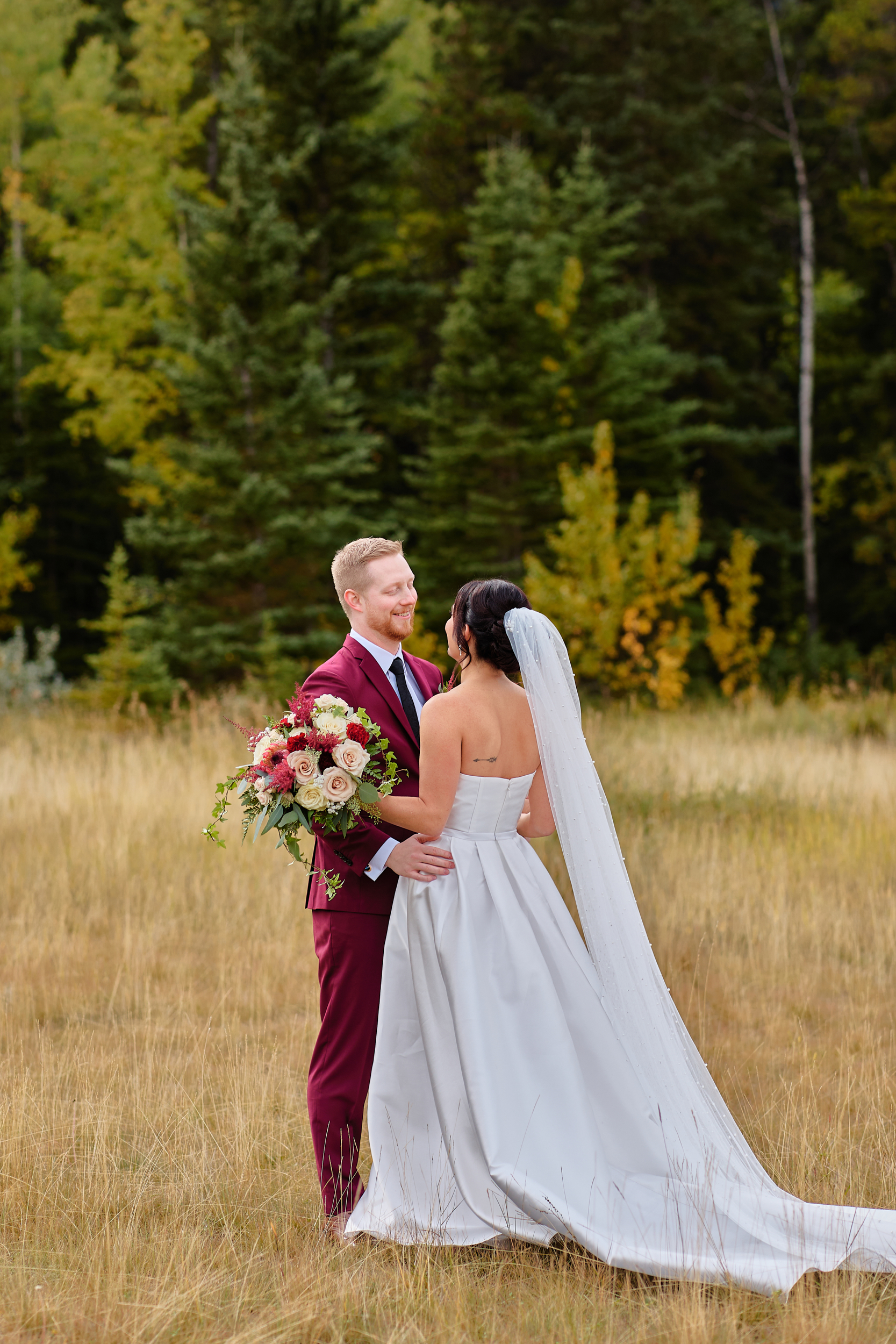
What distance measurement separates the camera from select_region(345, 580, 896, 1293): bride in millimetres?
3061

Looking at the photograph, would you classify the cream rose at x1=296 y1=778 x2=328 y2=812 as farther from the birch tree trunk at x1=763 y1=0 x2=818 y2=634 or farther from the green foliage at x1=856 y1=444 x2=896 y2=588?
the green foliage at x1=856 y1=444 x2=896 y2=588

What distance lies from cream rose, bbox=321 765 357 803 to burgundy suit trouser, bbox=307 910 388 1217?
1.48 ft

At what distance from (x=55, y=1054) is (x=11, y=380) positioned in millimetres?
22118

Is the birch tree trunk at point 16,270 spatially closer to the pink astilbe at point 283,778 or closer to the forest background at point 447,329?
the forest background at point 447,329

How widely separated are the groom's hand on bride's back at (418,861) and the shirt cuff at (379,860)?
1 cm

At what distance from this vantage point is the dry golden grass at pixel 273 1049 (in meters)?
2.83

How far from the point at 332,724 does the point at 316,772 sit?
13cm

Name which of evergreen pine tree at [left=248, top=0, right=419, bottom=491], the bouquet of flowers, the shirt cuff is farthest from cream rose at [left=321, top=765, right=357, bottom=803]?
evergreen pine tree at [left=248, top=0, right=419, bottom=491]

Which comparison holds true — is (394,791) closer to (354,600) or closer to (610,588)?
(354,600)

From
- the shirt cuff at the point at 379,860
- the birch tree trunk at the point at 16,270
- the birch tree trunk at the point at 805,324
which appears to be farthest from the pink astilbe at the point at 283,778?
the birch tree trunk at the point at 16,270

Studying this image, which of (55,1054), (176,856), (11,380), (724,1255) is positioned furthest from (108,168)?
(724,1255)

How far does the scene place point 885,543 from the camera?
23.2 m

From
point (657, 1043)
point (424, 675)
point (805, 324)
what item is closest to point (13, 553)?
point (805, 324)

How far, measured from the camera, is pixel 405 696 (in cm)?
349
